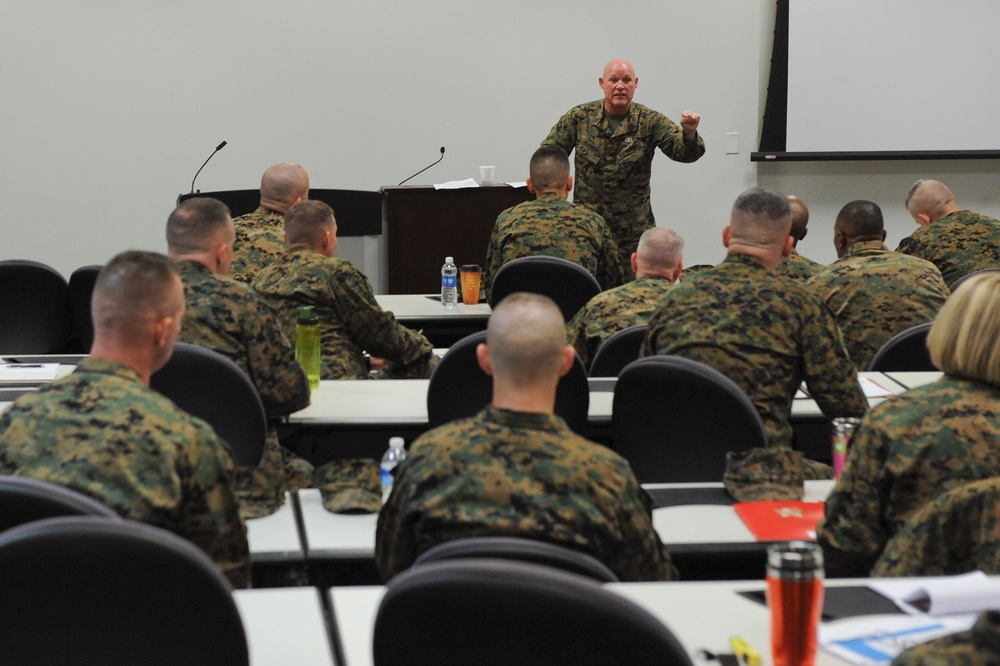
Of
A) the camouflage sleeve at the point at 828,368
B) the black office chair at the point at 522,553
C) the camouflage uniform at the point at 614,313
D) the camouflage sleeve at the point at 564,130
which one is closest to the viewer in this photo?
the black office chair at the point at 522,553

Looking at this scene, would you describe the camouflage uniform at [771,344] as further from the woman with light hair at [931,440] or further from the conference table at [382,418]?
the woman with light hair at [931,440]

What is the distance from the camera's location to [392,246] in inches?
295

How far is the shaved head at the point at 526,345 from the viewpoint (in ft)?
7.28

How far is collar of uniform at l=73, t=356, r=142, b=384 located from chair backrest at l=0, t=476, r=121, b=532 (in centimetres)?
41

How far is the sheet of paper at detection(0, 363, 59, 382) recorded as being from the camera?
3.84 meters

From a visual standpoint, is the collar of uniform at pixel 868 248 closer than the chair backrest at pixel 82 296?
Yes

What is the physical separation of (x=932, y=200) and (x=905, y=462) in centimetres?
464

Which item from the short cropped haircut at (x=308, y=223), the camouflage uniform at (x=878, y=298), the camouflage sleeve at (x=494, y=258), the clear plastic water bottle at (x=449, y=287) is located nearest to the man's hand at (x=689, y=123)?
the camouflage sleeve at (x=494, y=258)

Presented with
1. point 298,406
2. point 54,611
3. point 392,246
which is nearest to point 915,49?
point 392,246

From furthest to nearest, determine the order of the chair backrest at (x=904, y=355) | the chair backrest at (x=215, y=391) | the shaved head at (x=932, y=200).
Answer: the shaved head at (x=932, y=200)
the chair backrest at (x=904, y=355)
the chair backrest at (x=215, y=391)

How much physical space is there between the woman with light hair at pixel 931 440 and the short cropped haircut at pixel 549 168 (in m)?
3.87

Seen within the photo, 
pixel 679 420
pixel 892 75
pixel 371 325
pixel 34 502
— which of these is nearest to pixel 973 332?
pixel 679 420

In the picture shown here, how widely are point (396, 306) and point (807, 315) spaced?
9.14ft

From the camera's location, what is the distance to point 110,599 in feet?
5.44
